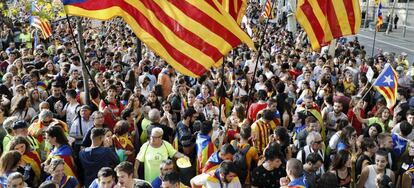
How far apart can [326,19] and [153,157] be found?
11.0ft

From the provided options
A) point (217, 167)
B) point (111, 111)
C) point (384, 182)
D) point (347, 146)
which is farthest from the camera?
point (111, 111)

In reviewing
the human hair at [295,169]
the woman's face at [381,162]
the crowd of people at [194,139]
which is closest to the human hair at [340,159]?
the crowd of people at [194,139]

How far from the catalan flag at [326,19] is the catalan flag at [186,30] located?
213 cm

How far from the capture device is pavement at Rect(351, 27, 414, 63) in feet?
93.9

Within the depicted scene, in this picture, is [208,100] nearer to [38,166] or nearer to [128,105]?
[128,105]

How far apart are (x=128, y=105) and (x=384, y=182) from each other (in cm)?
422

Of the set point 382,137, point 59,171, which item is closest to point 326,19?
point 382,137

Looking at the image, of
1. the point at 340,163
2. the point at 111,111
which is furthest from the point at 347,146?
the point at 111,111

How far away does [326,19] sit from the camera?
7.23 metres

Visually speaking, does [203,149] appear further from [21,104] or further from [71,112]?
[21,104]

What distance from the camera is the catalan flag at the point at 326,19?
23.3 feet

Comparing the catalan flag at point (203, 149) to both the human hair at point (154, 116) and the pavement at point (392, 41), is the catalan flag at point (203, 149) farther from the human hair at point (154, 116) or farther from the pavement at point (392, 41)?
the pavement at point (392, 41)

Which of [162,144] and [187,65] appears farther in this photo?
[162,144]

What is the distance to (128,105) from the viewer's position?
791cm
